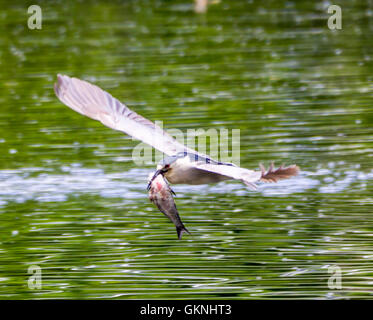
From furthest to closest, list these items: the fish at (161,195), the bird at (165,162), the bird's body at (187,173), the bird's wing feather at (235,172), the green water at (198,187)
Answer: the green water at (198,187) → the bird's body at (187,173) → the fish at (161,195) → the bird at (165,162) → the bird's wing feather at (235,172)

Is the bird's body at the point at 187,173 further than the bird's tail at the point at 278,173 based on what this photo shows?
Yes

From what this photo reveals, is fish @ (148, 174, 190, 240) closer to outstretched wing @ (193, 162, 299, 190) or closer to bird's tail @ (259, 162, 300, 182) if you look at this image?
outstretched wing @ (193, 162, 299, 190)

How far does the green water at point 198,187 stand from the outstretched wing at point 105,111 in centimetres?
123

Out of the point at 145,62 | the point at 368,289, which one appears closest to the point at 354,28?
the point at 145,62

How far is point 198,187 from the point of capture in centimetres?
1211

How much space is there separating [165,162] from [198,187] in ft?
13.4

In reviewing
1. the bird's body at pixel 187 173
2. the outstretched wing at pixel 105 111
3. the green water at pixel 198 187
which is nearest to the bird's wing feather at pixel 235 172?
the bird's body at pixel 187 173

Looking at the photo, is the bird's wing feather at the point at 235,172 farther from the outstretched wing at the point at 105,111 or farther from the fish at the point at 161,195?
the outstretched wing at the point at 105,111

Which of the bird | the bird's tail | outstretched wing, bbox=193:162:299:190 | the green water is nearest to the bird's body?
the bird

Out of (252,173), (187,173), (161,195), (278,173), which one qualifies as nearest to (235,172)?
(252,173)

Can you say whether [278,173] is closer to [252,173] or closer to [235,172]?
[252,173]

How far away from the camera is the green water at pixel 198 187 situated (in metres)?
9.23
